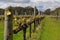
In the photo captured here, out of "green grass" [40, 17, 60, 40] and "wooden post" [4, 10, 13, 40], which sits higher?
"wooden post" [4, 10, 13, 40]


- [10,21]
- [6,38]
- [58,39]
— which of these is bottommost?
[58,39]

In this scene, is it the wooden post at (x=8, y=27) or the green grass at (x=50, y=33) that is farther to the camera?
the green grass at (x=50, y=33)

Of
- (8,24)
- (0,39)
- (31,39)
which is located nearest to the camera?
(8,24)

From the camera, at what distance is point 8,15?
4422 mm

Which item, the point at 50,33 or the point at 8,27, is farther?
the point at 50,33

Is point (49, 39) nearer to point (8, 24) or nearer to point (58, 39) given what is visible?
point (58, 39)

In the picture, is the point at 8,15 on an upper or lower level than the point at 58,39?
upper

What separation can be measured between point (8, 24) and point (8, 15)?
0.56 feet

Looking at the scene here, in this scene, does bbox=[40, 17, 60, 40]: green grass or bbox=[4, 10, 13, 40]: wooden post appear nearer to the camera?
bbox=[4, 10, 13, 40]: wooden post

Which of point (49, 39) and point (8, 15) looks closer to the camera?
point (8, 15)

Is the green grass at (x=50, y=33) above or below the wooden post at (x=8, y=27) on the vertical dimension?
below

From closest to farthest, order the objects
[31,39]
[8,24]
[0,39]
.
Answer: [8,24], [31,39], [0,39]

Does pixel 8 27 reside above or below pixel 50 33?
above

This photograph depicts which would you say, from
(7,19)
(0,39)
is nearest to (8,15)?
(7,19)
